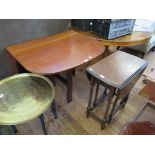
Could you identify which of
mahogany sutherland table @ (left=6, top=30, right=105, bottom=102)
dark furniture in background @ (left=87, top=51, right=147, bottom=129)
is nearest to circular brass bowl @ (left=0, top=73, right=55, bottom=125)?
mahogany sutherland table @ (left=6, top=30, right=105, bottom=102)

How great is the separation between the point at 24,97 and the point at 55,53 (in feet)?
1.97

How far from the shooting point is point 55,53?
1567 mm

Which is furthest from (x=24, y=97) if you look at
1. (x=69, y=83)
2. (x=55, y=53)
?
(x=69, y=83)

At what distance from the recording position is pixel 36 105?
1.11 metres

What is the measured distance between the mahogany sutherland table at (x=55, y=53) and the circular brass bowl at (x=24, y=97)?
11 centimetres

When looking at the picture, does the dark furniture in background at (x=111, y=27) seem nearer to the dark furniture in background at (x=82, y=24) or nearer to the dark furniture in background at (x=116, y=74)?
the dark furniture in background at (x=82, y=24)

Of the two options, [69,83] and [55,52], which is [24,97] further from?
[69,83]

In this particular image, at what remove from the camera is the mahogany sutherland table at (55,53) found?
1.37m

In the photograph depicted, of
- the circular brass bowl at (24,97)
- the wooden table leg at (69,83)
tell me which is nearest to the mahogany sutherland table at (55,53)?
the wooden table leg at (69,83)

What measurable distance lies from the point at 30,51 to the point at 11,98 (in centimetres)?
61
